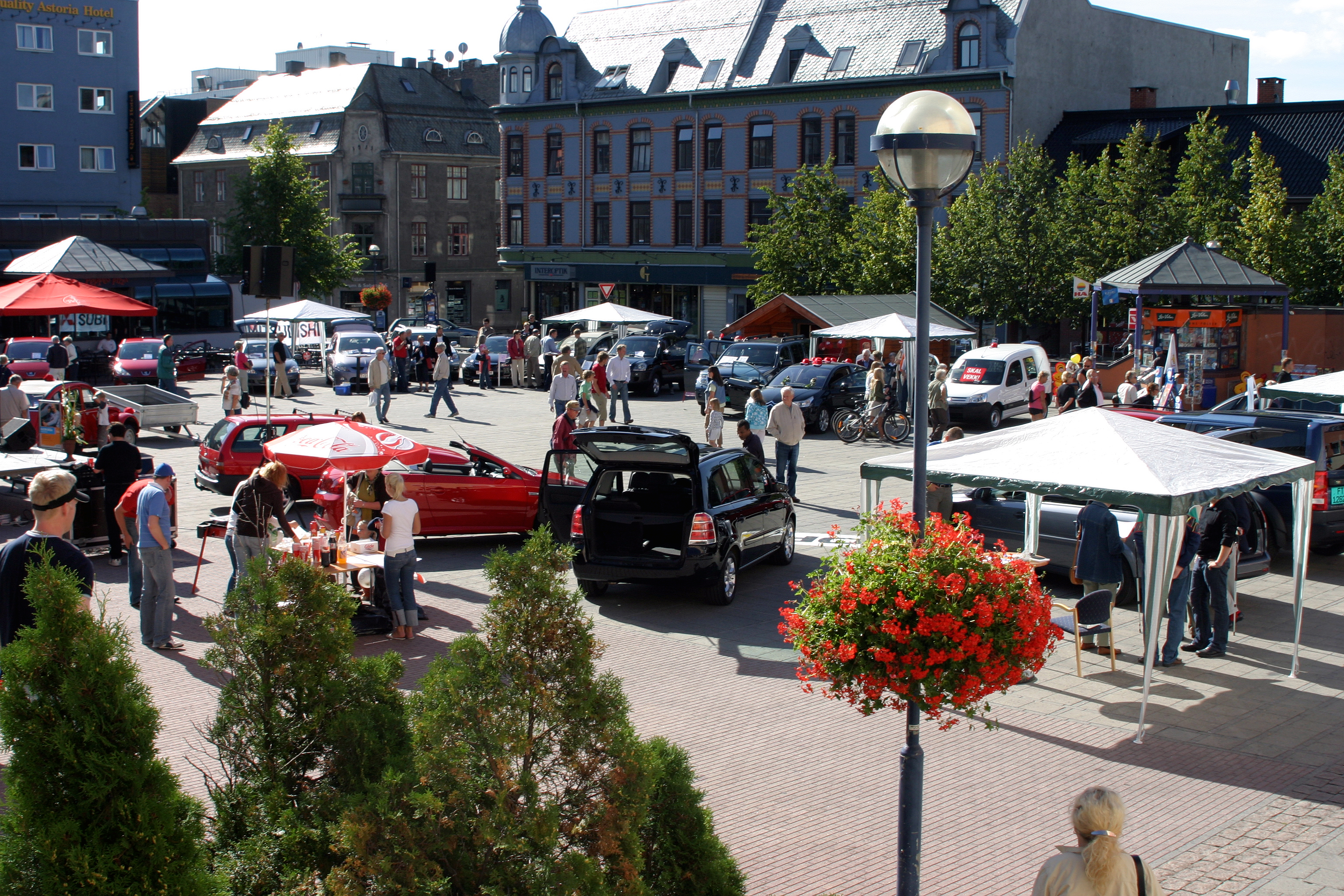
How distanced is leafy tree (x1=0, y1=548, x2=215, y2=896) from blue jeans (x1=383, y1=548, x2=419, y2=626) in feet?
24.2

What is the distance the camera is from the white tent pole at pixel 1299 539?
1012cm

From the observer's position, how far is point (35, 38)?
54.9 m

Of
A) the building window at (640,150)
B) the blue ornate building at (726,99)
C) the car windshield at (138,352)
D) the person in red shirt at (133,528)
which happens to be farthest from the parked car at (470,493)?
the building window at (640,150)

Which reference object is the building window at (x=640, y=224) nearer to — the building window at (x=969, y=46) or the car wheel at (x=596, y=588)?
the building window at (x=969, y=46)

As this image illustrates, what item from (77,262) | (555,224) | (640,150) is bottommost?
(77,262)

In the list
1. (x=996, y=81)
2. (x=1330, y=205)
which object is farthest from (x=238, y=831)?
(x=996, y=81)

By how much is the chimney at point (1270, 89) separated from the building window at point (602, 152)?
92.3 feet

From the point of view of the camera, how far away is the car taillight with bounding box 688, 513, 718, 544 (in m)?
12.1

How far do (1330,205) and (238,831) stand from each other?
120 feet

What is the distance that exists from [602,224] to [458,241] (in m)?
14.6

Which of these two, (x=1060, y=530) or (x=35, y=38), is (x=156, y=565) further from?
(x=35, y=38)

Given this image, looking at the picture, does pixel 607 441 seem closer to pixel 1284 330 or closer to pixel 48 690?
pixel 48 690

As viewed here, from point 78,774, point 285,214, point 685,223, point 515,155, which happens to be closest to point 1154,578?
point 78,774

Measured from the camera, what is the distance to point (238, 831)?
4668 millimetres
